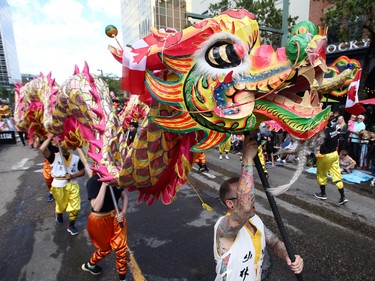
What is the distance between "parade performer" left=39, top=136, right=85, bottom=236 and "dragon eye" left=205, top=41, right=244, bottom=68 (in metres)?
3.67

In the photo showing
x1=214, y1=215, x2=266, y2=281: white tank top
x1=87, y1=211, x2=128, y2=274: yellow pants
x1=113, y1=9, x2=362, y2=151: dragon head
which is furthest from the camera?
x1=87, y1=211, x2=128, y2=274: yellow pants

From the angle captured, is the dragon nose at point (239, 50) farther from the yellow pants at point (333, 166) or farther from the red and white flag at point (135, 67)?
the yellow pants at point (333, 166)

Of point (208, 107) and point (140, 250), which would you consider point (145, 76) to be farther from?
point (140, 250)

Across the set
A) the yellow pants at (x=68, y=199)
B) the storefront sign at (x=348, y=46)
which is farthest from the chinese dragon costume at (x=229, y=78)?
the storefront sign at (x=348, y=46)

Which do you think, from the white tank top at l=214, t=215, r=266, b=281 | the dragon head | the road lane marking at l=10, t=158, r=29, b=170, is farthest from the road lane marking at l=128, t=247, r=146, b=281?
the road lane marking at l=10, t=158, r=29, b=170

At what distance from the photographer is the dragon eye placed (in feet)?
3.84

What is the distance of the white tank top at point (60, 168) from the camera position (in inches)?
165

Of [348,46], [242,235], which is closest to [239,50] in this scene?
[242,235]

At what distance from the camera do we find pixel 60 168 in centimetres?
426

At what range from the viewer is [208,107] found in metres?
1.21

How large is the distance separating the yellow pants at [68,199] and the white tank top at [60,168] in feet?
0.27

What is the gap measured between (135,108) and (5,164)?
780 centimetres

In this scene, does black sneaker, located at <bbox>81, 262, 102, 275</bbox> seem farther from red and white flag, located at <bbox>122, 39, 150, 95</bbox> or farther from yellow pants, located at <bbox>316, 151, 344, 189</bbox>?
yellow pants, located at <bbox>316, 151, 344, 189</bbox>

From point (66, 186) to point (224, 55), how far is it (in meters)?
3.93
